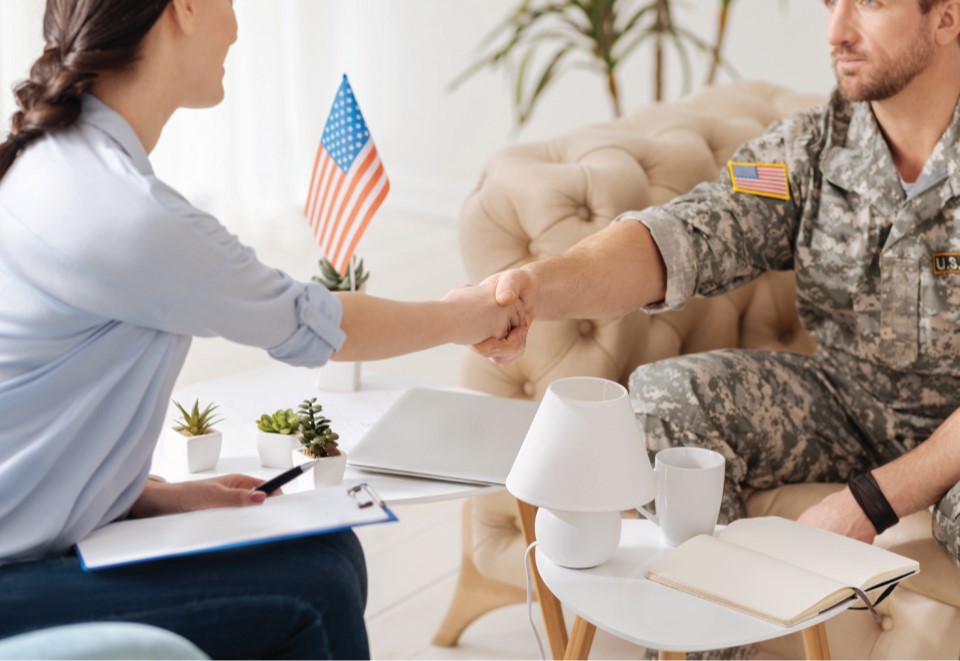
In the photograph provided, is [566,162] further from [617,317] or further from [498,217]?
[617,317]

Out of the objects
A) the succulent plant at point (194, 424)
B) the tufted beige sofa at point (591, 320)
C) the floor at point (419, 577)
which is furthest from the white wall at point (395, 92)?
the succulent plant at point (194, 424)

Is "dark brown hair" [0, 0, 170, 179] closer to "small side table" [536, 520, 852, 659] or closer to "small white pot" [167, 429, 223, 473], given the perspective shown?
"small white pot" [167, 429, 223, 473]

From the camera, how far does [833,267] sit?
1.98m

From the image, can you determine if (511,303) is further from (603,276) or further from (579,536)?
(579,536)

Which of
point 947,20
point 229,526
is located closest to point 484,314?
point 229,526

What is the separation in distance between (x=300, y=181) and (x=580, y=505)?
395 centimetres

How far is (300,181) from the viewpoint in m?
5.12

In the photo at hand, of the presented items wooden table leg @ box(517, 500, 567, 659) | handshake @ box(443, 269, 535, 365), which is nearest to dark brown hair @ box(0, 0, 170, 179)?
handshake @ box(443, 269, 535, 365)

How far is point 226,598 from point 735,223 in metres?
1.11

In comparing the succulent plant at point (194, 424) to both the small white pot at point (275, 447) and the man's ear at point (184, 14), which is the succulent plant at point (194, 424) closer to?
the small white pot at point (275, 447)

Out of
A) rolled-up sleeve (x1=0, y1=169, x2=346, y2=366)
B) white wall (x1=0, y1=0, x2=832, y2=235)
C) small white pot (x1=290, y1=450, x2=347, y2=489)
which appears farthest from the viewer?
white wall (x1=0, y1=0, x2=832, y2=235)

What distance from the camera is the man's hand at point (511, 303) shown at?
1719 mm

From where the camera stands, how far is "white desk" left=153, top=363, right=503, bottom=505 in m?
1.54

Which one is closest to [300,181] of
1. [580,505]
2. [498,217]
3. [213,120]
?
[213,120]
